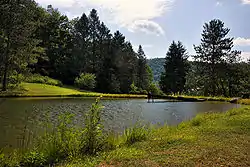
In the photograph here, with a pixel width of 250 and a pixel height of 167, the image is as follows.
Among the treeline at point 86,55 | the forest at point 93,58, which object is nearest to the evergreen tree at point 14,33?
the forest at point 93,58

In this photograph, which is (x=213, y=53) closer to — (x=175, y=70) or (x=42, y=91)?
(x=175, y=70)

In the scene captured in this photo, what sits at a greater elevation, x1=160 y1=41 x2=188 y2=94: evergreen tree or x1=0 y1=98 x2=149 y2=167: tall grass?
x1=160 y1=41 x2=188 y2=94: evergreen tree

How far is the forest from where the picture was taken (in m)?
26.7

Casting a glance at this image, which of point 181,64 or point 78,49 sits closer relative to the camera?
point 78,49

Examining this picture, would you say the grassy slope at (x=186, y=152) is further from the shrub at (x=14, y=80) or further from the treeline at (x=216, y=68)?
the treeline at (x=216, y=68)

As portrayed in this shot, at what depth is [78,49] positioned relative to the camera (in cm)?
4609

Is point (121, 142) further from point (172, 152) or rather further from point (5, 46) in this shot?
point (5, 46)

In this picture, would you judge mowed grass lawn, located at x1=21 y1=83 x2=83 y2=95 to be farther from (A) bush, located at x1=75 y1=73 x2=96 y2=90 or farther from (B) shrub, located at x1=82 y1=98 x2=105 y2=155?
(B) shrub, located at x1=82 y1=98 x2=105 y2=155

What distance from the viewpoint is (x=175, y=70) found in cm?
5116

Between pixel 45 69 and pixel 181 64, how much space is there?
26564 millimetres

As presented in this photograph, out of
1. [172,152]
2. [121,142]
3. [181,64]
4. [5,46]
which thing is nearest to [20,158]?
[121,142]

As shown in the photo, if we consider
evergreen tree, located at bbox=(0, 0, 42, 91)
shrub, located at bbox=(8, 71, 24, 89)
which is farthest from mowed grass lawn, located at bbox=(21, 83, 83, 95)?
evergreen tree, located at bbox=(0, 0, 42, 91)

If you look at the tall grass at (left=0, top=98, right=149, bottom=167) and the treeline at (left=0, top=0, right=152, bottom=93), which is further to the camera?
the treeline at (left=0, top=0, right=152, bottom=93)

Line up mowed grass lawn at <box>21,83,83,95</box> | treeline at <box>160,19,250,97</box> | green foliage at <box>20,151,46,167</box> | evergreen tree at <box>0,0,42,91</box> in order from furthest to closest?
1. treeline at <box>160,19,250,97</box>
2. mowed grass lawn at <box>21,83,83,95</box>
3. evergreen tree at <box>0,0,42,91</box>
4. green foliage at <box>20,151,46,167</box>
